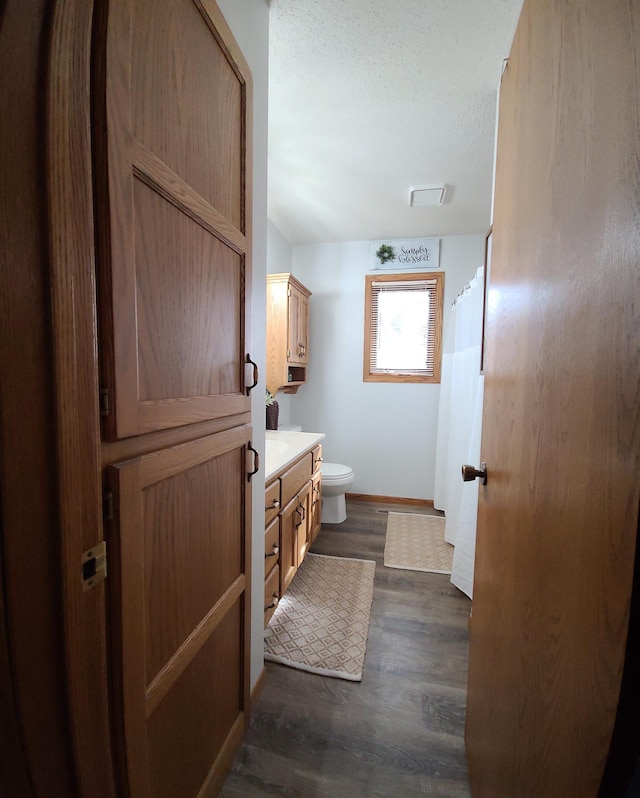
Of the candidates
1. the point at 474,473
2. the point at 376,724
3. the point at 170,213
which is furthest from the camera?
the point at 376,724

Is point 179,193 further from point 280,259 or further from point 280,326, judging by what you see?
point 280,259

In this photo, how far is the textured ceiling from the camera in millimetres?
1259

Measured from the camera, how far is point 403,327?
3.31 metres

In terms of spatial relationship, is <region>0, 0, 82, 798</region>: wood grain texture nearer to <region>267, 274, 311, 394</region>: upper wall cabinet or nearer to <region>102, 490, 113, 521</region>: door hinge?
<region>102, 490, 113, 521</region>: door hinge

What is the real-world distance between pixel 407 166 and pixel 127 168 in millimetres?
2058

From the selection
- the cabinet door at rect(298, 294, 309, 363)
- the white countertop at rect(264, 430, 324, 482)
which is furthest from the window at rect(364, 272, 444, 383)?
the white countertop at rect(264, 430, 324, 482)

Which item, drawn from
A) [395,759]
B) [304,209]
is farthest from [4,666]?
[304,209]

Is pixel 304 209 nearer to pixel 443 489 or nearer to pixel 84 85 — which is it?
pixel 84 85

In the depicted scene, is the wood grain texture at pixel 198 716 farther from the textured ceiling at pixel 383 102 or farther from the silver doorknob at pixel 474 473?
Result: the textured ceiling at pixel 383 102

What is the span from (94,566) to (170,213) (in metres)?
0.67

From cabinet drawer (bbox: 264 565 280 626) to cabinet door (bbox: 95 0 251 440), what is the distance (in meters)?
0.95

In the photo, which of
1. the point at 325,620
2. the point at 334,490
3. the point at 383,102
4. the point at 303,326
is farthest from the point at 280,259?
the point at 325,620

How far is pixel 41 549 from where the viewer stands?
0.45 meters

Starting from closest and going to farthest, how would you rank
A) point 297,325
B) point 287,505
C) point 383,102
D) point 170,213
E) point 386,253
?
point 170,213
point 383,102
point 287,505
point 297,325
point 386,253
